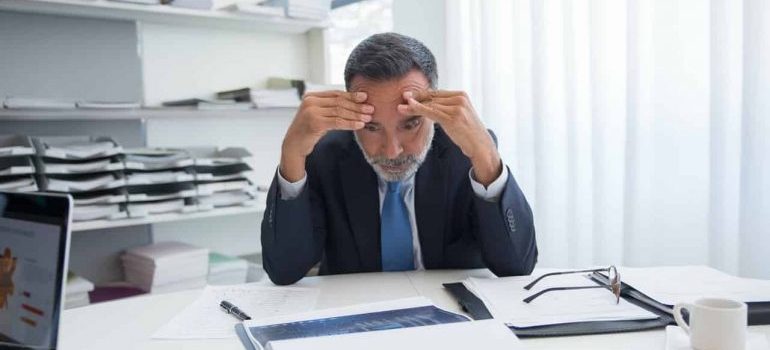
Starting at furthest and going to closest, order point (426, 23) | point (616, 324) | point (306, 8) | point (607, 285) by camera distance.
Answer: point (426, 23) → point (306, 8) → point (607, 285) → point (616, 324)

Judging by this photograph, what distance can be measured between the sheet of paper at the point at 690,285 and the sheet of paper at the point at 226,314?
0.65m

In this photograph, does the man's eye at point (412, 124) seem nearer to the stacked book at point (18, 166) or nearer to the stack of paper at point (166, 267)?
the stack of paper at point (166, 267)

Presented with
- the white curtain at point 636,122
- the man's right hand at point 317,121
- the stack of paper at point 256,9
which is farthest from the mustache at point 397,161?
the stack of paper at point 256,9

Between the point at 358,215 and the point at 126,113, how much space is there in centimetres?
106

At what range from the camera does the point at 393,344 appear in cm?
81

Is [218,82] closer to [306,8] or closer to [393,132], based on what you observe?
[306,8]

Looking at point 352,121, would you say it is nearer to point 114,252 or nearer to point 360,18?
point 114,252

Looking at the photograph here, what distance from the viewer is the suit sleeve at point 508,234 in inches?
52.1

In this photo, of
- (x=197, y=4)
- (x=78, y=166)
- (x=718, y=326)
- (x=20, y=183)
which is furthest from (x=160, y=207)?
(x=718, y=326)

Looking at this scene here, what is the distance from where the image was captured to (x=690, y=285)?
3.73ft

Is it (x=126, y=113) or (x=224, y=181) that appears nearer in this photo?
(x=126, y=113)

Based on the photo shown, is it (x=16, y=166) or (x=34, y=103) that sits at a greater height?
(x=34, y=103)

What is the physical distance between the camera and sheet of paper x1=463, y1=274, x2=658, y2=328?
99 cm

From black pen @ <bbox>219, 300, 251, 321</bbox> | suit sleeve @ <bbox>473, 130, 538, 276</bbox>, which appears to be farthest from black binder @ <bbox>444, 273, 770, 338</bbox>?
black pen @ <bbox>219, 300, 251, 321</bbox>
